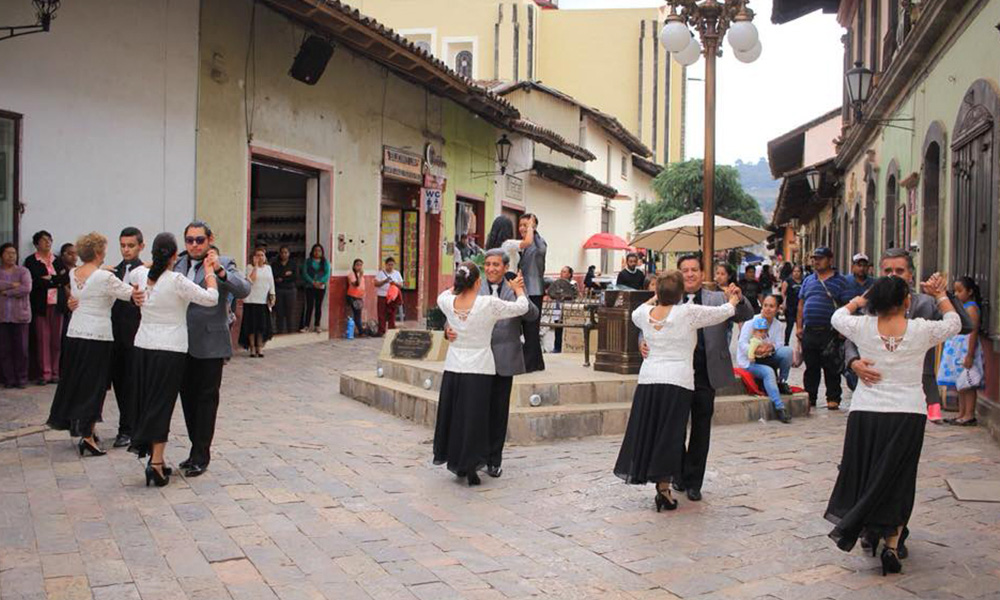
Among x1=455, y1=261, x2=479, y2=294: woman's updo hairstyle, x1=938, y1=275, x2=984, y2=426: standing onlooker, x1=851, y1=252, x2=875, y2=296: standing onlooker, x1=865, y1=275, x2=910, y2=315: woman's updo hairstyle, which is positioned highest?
x1=851, y1=252, x2=875, y2=296: standing onlooker

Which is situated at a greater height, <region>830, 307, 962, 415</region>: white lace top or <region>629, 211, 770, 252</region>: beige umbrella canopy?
<region>629, 211, 770, 252</region>: beige umbrella canopy

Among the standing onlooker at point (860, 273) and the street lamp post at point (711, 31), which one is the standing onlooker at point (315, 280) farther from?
the standing onlooker at point (860, 273)

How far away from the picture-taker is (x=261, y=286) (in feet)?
44.8

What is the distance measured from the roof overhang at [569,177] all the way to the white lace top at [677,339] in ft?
68.4

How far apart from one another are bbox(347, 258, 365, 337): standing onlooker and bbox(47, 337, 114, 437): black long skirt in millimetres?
9413

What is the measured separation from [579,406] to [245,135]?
6870mm

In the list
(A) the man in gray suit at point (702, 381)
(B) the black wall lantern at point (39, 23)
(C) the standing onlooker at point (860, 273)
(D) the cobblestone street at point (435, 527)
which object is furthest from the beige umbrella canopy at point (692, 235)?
(B) the black wall lantern at point (39, 23)

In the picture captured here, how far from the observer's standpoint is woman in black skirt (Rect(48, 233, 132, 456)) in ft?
23.6

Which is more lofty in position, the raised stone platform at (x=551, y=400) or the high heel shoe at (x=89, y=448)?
the raised stone platform at (x=551, y=400)

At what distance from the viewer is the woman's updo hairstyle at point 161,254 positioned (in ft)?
21.0

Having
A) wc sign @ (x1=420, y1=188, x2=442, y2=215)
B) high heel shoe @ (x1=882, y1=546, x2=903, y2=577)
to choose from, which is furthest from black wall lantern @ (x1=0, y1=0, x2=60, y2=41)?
wc sign @ (x1=420, y1=188, x2=442, y2=215)

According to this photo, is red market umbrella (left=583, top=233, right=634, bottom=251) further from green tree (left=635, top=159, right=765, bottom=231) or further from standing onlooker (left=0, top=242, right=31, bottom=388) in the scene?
standing onlooker (left=0, top=242, right=31, bottom=388)

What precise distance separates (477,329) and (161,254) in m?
2.12

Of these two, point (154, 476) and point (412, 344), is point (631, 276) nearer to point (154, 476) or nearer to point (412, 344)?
point (412, 344)
